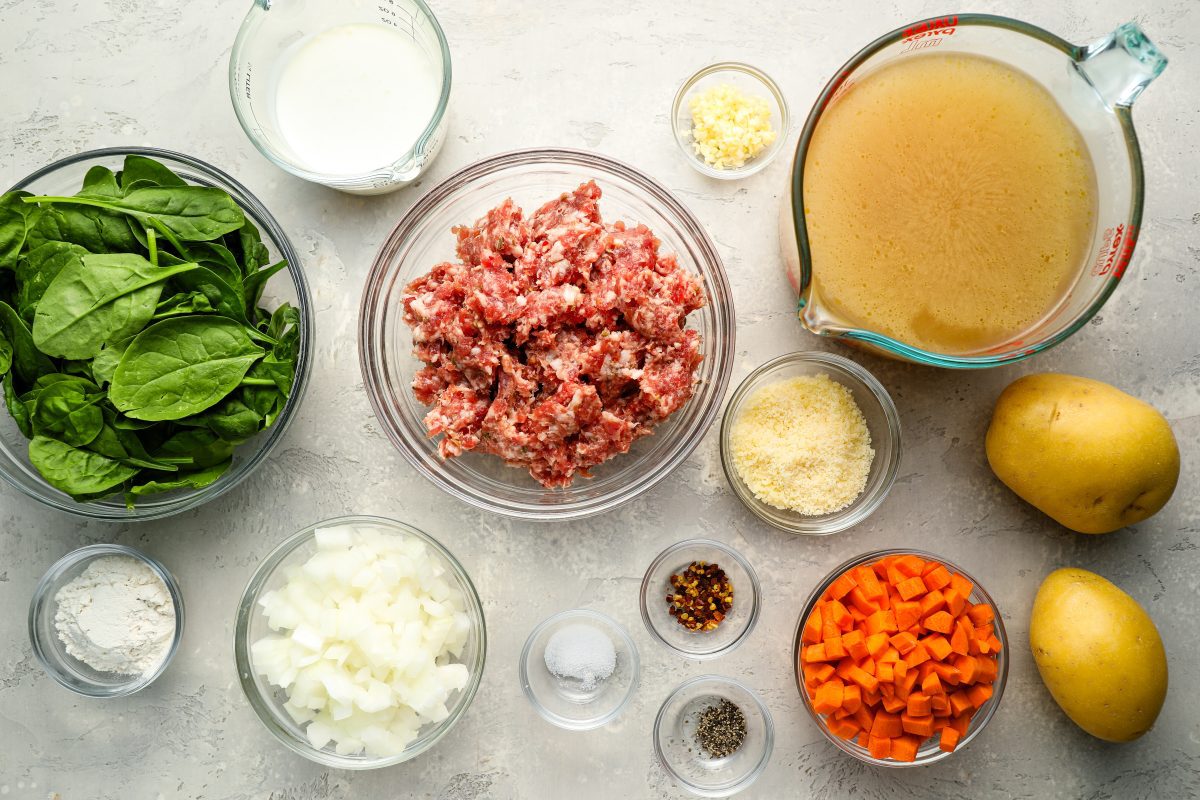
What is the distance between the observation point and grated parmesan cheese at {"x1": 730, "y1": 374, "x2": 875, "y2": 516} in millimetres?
2184

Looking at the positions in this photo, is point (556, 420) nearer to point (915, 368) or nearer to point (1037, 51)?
point (915, 368)

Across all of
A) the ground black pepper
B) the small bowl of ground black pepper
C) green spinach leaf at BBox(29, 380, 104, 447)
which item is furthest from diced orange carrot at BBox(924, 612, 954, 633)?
green spinach leaf at BBox(29, 380, 104, 447)

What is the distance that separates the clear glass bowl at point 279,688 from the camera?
2184mm

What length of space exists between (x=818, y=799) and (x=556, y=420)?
139cm

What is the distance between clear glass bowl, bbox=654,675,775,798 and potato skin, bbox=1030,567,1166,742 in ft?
2.58

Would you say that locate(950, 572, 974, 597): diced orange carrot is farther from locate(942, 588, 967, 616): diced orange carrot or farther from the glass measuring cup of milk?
the glass measuring cup of milk

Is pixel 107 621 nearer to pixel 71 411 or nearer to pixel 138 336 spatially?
pixel 71 411

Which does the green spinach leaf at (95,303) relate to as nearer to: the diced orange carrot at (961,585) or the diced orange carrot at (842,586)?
the diced orange carrot at (842,586)

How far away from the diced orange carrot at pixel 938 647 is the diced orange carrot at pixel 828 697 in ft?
0.32

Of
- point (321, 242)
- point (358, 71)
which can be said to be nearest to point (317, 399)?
point (321, 242)

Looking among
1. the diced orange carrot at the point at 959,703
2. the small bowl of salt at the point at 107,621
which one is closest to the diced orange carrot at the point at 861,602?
the diced orange carrot at the point at 959,703

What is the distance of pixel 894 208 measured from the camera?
1862 mm

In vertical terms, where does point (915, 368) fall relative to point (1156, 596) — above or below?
above

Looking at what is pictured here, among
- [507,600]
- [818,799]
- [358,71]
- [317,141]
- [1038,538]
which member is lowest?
[818,799]
